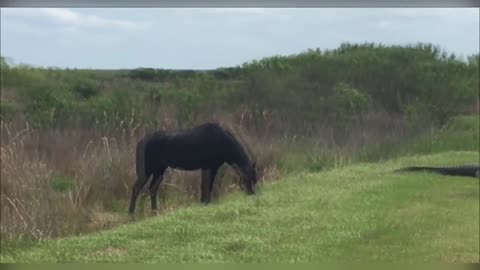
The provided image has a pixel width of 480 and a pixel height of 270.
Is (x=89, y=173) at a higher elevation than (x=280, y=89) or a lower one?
lower

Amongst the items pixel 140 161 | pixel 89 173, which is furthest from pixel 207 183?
pixel 89 173

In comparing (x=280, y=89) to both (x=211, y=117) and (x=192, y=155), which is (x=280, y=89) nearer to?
(x=211, y=117)

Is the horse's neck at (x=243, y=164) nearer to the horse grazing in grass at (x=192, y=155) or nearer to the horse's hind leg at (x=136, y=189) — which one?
the horse grazing in grass at (x=192, y=155)

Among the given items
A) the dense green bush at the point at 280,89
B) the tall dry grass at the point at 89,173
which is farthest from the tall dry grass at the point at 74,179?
the dense green bush at the point at 280,89

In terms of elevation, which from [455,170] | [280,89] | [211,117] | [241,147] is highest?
[280,89]

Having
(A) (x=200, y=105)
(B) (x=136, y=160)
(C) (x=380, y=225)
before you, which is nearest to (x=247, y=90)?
(A) (x=200, y=105)

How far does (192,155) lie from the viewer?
4664 mm

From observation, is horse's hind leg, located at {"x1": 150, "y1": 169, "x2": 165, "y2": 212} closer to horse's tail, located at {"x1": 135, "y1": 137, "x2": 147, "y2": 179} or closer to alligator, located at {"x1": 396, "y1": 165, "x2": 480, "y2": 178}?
horse's tail, located at {"x1": 135, "y1": 137, "x2": 147, "y2": 179}

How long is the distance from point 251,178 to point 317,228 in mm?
534

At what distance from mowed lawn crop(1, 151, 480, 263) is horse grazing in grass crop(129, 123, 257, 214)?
0.16 meters

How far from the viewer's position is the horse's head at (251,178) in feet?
15.4
